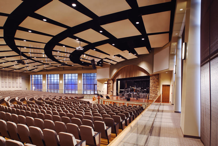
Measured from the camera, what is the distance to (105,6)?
5.32 m

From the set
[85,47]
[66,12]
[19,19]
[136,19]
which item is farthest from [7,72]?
[136,19]

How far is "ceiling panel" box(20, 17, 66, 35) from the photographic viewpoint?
6.38 meters

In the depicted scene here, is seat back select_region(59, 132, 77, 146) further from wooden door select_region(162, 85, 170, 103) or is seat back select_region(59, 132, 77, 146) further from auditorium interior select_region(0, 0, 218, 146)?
wooden door select_region(162, 85, 170, 103)

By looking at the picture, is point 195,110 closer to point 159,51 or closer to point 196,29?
point 196,29

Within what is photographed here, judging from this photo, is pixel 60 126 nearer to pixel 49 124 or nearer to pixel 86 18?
pixel 49 124

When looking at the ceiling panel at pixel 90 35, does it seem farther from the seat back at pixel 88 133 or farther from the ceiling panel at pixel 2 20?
the seat back at pixel 88 133

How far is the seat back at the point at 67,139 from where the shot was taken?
268cm

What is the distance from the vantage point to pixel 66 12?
5684 millimetres

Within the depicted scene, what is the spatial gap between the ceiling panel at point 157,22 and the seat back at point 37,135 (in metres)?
6.03

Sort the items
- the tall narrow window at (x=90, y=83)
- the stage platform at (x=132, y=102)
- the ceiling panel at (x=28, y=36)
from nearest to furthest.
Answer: the ceiling panel at (x=28, y=36) → the stage platform at (x=132, y=102) → the tall narrow window at (x=90, y=83)

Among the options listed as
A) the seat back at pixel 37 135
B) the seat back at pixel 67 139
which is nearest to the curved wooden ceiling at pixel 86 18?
the seat back at pixel 37 135

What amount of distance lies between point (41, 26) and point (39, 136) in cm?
596

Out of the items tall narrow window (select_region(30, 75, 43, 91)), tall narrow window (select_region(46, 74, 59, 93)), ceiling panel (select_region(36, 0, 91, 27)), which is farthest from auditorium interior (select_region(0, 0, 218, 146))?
tall narrow window (select_region(30, 75, 43, 91))

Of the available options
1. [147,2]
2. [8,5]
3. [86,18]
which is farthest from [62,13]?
[147,2]
